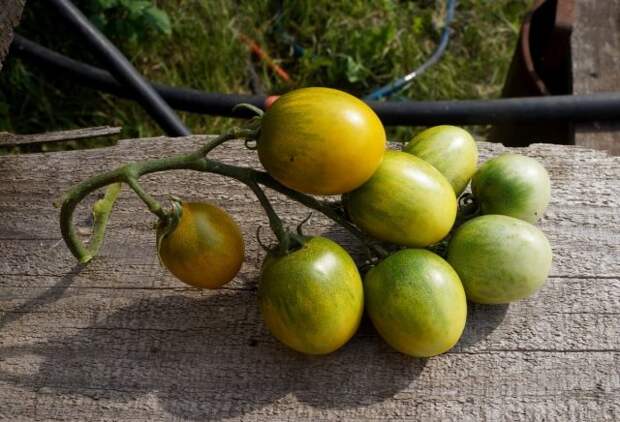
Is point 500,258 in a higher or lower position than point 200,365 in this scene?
higher

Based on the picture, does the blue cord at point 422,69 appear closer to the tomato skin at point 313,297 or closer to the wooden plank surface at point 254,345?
the wooden plank surface at point 254,345

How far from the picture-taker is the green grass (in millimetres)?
3068

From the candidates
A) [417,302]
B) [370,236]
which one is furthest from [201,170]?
[417,302]

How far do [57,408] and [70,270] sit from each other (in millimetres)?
332

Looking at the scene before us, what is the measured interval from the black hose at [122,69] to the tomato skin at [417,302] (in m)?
1.11

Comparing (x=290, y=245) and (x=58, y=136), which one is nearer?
(x=290, y=245)

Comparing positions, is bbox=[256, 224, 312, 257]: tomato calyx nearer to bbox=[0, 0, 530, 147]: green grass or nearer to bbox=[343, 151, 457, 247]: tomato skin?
bbox=[343, 151, 457, 247]: tomato skin

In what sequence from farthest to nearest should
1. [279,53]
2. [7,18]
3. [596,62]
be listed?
1. [279,53]
2. [596,62]
3. [7,18]

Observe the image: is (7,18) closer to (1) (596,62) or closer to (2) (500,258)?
(2) (500,258)

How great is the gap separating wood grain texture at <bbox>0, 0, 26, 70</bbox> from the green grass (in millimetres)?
1230

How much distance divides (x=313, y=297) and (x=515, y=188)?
1.61 ft

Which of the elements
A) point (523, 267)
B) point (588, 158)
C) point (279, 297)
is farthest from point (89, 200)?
point (588, 158)

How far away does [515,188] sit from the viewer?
4.67 ft

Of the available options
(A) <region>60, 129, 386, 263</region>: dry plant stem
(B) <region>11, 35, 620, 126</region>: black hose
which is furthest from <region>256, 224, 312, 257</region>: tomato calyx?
(B) <region>11, 35, 620, 126</region>: black hose
